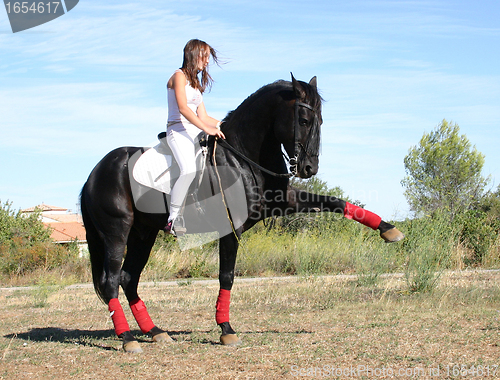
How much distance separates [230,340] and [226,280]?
0.67m

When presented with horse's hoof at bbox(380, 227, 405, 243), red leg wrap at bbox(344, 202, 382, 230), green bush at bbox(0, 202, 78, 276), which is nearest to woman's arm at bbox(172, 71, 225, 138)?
red leg wrap at bbox(344, 202, 382, 230)

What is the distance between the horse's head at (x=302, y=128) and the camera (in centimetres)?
541

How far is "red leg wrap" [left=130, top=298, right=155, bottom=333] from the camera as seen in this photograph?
20.9ft

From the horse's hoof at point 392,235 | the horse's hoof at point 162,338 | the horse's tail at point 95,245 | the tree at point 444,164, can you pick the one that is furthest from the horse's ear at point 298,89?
the tree at point 444,164

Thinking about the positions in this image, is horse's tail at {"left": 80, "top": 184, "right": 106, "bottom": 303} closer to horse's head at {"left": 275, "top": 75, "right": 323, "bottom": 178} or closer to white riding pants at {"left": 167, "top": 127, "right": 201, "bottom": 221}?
white riding pants at {"left": 167, "top": 127, "right": 201, "bottom": 221}

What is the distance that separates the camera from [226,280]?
5797mm

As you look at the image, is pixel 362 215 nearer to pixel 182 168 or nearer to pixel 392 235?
pixel 392 235

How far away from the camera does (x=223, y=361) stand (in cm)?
493

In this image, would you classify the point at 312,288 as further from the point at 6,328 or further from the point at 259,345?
the point at 6,328

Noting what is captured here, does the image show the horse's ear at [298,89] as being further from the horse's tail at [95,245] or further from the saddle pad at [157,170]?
the horse's tail at [95,245]

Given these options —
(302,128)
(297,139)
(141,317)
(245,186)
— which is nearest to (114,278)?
(141,317)

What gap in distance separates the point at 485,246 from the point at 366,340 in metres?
11.7

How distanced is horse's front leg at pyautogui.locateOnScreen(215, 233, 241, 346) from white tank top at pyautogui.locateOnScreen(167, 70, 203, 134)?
140 centimetres

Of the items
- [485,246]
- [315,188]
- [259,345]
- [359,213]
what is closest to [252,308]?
[259,345]
